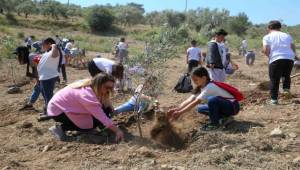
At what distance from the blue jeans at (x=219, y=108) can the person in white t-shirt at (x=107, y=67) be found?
120 cm

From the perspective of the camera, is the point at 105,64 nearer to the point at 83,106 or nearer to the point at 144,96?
the point at 144,96

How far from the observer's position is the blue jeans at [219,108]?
236 inches

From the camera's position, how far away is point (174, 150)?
5.59 metres

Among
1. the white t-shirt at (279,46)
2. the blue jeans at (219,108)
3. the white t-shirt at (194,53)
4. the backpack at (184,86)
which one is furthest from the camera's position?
the white t-shirt at (194,53)

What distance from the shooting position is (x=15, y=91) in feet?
38.1

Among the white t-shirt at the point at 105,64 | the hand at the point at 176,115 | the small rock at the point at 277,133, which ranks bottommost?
the small rock at the point at 277,133

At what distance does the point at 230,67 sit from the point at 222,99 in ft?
11.0

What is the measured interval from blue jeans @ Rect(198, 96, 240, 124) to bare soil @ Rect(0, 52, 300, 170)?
21 cm

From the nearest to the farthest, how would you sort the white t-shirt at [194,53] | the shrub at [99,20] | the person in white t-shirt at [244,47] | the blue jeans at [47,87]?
1. the blue jeans at [47,87]
2. the white t-shirt at [194,53]
3. the person in white t-shirt at [244,47]
4. the shrub at [99,20]

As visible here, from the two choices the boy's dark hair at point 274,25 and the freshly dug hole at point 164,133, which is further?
the boy's dark hair at point 274,25

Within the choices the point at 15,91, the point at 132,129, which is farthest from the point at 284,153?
the point at 15,91

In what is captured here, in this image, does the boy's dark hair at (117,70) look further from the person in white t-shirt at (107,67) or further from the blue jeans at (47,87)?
the blue jeans at (47,87)

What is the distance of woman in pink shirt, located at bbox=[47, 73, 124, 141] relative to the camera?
18.0ft

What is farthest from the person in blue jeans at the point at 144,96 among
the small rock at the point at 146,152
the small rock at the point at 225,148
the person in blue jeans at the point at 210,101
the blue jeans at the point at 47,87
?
the blue jeans at the point at 47,87
